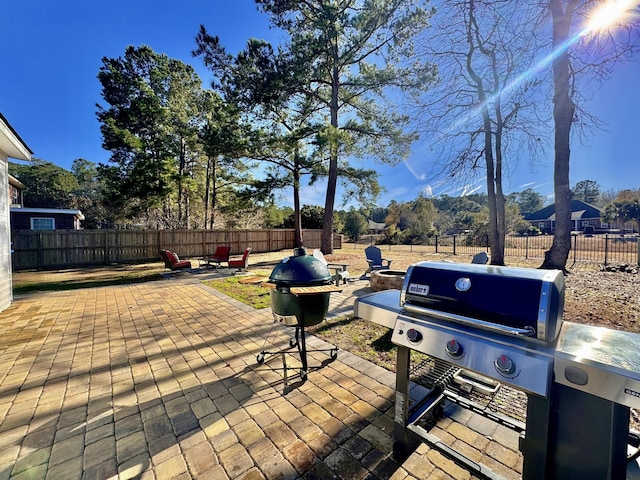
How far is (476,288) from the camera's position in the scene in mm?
1400

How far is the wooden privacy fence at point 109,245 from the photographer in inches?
426

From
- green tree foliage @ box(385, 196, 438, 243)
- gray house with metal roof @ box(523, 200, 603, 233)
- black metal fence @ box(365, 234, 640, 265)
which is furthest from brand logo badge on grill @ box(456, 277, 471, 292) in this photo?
gray house with metal roof @ box(523, 200, 603, 233)

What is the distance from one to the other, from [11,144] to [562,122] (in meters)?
11.7

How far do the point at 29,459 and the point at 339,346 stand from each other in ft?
9.30

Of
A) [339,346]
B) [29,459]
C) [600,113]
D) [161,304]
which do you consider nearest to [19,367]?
[29,459]

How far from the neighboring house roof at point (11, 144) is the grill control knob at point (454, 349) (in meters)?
6.88

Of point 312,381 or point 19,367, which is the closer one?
point 312,381

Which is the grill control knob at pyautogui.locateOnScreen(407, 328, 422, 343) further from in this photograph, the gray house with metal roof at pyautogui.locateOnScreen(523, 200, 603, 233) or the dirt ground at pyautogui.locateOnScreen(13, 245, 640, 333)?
the gray house with metal roof at pyautogui.locateOnScreen(523, 200, 603, 233)

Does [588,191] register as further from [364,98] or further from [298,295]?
[298,295]

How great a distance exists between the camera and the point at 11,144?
4.92m

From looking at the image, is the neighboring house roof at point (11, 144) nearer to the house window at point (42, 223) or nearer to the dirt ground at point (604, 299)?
the dirt ground at point (604, 299)

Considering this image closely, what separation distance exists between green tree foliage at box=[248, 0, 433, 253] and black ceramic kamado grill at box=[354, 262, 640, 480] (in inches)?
394

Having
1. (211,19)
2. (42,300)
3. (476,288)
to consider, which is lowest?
(42,300)

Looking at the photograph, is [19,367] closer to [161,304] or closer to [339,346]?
[161,304]
